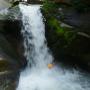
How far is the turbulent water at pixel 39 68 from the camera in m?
8.75

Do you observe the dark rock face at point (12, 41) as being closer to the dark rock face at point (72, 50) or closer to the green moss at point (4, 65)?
the green moss at point (4, 65)

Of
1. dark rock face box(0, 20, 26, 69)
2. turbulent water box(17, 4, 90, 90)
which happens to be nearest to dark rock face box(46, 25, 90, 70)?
turbulent water box(17, 4, 90, 90)

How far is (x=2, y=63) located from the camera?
→ 8711mm

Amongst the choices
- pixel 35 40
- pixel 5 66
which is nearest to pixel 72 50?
pixel 35 40

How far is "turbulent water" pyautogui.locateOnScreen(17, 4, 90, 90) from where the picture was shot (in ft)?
28.7

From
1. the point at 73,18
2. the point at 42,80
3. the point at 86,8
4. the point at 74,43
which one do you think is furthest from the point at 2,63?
the point at 86,8

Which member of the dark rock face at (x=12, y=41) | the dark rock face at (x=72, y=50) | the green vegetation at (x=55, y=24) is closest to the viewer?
the dark rock face at (x=12, y=41)

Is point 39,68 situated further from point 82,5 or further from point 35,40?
point 82,5

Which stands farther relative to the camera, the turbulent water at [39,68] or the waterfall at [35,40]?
the waterfall at [35,40]

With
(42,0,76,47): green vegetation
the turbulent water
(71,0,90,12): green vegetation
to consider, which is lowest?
the turbulent water

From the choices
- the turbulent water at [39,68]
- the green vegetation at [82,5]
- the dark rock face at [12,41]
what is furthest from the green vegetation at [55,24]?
the dark rock face at [12,41]

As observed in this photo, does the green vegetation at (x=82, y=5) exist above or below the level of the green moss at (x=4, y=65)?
above

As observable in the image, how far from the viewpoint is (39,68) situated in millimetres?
10406

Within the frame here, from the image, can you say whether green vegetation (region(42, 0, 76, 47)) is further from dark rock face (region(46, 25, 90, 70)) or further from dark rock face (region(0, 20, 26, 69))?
dark rock face (region(0, 20, 26, 69))
